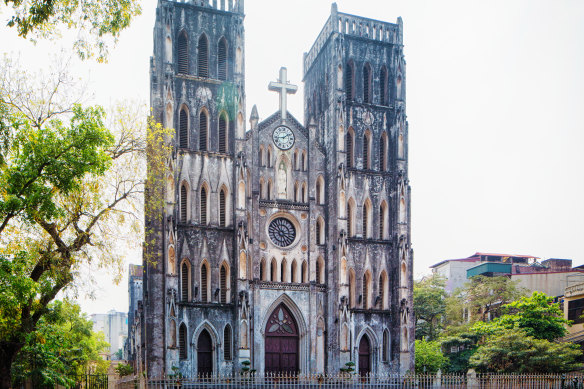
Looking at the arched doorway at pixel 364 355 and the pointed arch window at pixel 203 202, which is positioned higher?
the pointed arch window at pixel 203 202

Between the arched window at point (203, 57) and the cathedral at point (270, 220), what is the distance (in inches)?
2.1

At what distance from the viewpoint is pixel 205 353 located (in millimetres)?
33062

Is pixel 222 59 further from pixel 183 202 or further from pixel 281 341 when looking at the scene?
pixel 281 341

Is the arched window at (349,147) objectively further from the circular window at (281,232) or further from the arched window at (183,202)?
the arched window at (183,202)

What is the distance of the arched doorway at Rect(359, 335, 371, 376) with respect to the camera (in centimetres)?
3559

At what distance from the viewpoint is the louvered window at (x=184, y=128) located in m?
34.3

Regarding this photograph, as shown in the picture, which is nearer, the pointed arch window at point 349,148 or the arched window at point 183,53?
the arched window at point 183,53

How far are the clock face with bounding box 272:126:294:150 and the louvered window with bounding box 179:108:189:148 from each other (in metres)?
4.67

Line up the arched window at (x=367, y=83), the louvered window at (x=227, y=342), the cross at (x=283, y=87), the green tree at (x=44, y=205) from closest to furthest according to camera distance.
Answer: the green tree at (x=44, y=205) → the louvered window at (x=227, y=342) → the cross at (x=283, y=87) → the arched window at (x=367, y=83)

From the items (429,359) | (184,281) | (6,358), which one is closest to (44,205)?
(6,358)

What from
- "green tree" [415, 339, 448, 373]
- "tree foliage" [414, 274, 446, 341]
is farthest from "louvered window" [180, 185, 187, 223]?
"tree foliage" [414, 274, 446, 341]

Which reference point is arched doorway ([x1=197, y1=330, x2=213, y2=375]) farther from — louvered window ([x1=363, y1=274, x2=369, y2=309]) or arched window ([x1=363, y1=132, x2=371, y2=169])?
arched window ([x1=363, y1=132, x2=371, y2=169])

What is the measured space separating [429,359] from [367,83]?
17503mm

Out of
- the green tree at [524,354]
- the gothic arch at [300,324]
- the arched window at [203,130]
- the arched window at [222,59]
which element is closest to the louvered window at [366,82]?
the arched window at [222,59]
